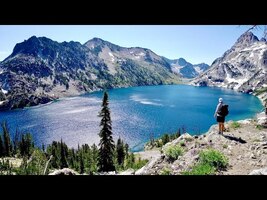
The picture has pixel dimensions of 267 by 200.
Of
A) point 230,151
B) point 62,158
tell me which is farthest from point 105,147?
point 62,158

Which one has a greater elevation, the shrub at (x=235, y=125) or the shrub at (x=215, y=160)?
the shrub at (x=235, y=125)

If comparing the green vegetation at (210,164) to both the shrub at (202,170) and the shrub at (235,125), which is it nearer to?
the shrub at (202,170)

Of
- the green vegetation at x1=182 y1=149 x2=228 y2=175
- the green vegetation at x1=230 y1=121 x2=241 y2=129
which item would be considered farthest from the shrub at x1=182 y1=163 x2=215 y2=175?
the green vegetation at x1=230 y1=121 x2=241 y2=129

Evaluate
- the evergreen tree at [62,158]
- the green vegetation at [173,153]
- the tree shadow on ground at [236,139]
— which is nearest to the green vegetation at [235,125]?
the tree shadow on ground at [236,139]

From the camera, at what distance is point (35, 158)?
86625 mm

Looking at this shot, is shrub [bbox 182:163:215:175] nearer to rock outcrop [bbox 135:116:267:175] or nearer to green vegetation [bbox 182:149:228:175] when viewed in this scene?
green vegetation [bbox 182:149:228:175]

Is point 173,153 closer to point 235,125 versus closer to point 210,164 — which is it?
point 210,164

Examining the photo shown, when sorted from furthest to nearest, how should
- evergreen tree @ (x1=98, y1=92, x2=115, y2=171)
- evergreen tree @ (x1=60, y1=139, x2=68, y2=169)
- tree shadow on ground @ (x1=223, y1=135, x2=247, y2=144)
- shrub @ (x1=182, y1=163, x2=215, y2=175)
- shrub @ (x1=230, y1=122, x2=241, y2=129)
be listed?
evergreen tree @ (x1=60, y1=139, x2=68, y2=169) < evergreen tree @ (x1=98, y1=92, x2=115, y2=171) < shrub @ (x1=230, y1=122, x2=241, y2=129) < tree shadow on ground @ (x1=223, y1=135, x2=247, y2=144) < shrub @ (x1=182, y1=163, x2=215, y2=175)

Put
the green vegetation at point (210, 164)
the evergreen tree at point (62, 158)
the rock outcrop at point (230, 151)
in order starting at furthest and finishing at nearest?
the evergreen tree at point (62, 158) → the rock outcrop at point (230, 151) → the green vegetation at point (210, 164)

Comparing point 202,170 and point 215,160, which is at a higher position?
point 215,160

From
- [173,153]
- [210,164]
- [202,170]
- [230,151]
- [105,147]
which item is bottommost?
[105,147]

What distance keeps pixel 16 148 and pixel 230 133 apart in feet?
337
